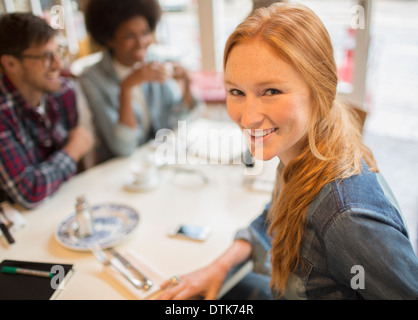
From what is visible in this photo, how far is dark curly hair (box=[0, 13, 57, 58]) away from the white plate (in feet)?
1.81

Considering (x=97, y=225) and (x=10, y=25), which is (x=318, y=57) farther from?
(x=10, y=25)

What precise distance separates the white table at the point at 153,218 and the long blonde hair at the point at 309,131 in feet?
0.95

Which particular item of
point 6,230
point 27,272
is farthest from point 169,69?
point 27,272

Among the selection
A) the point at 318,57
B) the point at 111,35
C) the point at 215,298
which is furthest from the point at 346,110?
the point at 111,35

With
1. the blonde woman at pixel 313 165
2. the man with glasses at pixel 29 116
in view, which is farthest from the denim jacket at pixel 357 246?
the man with glasses at pixel 29 116

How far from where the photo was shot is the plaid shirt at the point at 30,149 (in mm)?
1247

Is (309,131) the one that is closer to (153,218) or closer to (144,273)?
(144,273)

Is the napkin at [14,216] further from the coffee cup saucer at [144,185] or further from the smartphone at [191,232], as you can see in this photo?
the smartphone at [191,232]

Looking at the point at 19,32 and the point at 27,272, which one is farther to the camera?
the point at 19,32

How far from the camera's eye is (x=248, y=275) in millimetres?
1169

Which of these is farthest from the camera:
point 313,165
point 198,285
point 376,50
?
point 376,50

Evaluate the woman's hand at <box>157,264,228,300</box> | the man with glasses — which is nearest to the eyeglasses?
the man with glasses

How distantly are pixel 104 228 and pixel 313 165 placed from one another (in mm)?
688

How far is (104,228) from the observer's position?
116cm
